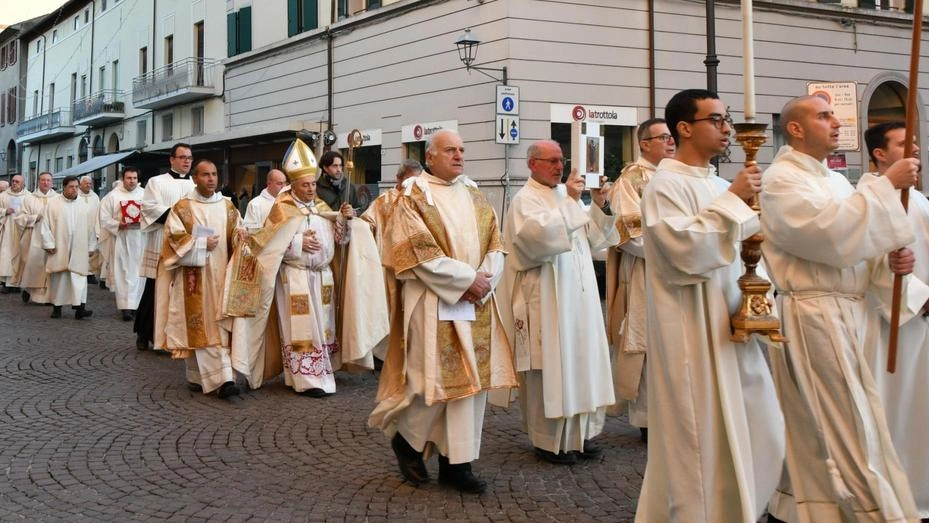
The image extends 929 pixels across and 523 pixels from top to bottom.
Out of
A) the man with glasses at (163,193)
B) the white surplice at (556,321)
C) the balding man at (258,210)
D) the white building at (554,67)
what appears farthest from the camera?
the white building at (554,67)

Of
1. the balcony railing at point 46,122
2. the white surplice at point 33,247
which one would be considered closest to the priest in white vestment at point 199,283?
the white surplice at point 33,247

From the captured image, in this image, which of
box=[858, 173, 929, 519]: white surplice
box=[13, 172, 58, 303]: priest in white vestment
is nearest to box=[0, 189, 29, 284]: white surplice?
box=[13, 172, 58, 303]: priest in white vestment

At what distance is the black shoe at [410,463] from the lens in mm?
5000

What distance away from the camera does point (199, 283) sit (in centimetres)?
793

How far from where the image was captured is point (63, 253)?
45.5ft

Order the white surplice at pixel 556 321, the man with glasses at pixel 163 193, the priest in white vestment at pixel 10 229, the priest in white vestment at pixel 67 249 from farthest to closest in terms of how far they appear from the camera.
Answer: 1. the priest in white vestment at pixel 10 229
2. the priest in white vestment at pixel 67 249
3. the man with glasses at pixel 163 193
4. the white surplice at pixel 556 321

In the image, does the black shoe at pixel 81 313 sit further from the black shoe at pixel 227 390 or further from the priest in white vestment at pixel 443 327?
the priest in white vestment at pixel 443 327

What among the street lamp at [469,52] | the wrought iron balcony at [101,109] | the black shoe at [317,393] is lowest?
the black shoe at [317,393]

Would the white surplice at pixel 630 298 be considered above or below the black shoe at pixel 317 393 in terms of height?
above

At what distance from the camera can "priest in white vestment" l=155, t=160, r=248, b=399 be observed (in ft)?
25.4

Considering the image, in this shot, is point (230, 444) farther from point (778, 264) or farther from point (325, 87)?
point (325, 87)

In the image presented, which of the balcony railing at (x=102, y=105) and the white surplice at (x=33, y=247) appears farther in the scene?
the balcony railing at (x=102, y=105)

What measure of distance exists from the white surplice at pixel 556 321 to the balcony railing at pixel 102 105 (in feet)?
118

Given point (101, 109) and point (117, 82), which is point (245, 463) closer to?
point (101, 109)
